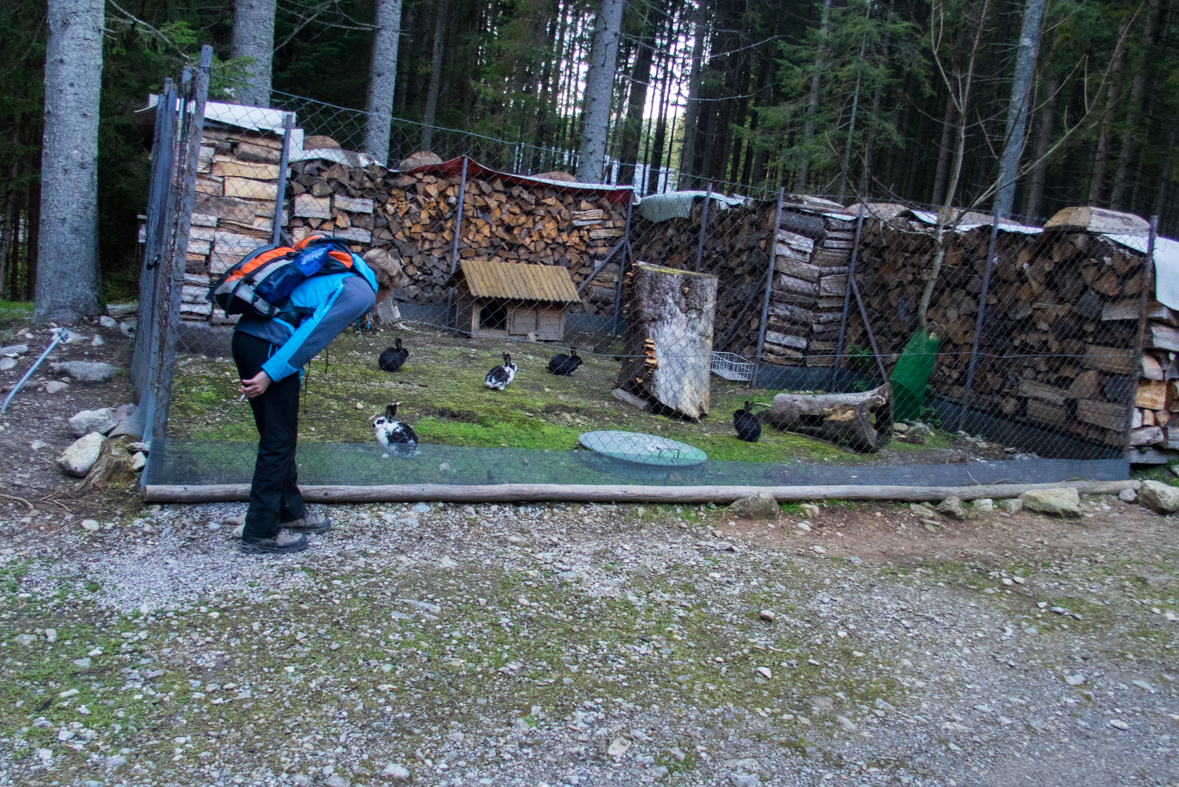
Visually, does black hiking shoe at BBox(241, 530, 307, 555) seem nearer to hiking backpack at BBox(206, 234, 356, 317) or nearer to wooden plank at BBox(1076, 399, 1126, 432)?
hiking backpack at BBox(206, 234, 356, 317)

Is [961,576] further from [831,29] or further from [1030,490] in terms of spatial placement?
[831,29]

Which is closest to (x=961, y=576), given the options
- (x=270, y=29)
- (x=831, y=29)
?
(x=270, y=29)

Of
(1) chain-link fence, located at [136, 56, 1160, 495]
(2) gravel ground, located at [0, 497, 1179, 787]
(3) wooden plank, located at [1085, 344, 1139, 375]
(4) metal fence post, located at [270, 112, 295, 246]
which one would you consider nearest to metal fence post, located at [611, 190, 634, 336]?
(1) chain-link fence, located at [136, 56, 1160, 495]

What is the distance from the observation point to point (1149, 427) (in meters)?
6.64

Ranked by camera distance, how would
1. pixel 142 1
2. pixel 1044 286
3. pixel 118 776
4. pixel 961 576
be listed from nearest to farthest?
pixel 118 776 < pixel 961 576 < pixel 1044 286 < pixel 142 1

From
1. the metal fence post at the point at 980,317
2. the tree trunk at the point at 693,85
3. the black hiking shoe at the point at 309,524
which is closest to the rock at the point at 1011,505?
the metal fence post at the point at 980,317

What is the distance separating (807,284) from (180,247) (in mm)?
7525

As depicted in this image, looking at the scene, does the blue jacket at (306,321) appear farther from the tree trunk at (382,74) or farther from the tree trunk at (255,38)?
the tree trunk at (382,74)

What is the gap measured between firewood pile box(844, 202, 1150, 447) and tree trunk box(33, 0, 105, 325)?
8.00m

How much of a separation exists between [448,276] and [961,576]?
8.68 meters

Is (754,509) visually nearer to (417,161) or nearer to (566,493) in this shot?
(566,493)

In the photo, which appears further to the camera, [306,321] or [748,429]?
[748,429]

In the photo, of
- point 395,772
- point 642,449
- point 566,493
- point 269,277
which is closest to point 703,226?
point 642,449

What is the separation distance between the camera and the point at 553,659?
3.05 metres
